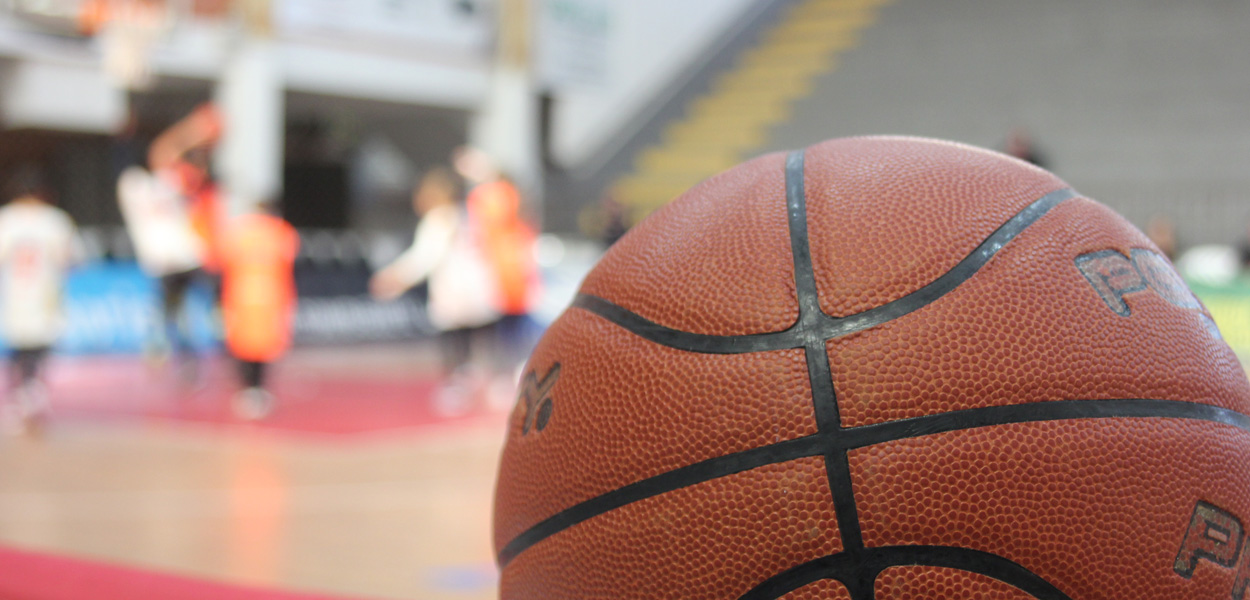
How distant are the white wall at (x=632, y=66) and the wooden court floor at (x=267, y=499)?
10.2 meters

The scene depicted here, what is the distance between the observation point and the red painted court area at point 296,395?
20.9 feet

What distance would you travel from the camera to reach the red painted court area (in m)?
6.38

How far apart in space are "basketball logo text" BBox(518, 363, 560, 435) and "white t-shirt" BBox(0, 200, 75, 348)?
5776 millimetres

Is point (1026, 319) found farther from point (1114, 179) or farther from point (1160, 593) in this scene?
point (1114, 179)

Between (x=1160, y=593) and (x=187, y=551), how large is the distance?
9.55ft

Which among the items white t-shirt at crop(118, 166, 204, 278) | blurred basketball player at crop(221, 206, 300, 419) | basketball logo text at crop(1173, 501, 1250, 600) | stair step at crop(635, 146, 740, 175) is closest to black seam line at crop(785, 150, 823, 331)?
basketball logo text at crop(1173, 501, 1250, 600)

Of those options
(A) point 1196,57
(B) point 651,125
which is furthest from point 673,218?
(B) point 651,125

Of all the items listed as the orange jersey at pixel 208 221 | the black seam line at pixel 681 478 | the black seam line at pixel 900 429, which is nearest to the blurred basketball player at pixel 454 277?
the orange jersey at pixel 208 221

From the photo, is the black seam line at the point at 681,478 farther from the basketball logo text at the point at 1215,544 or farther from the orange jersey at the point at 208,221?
the orange jersey at the point at 208,221

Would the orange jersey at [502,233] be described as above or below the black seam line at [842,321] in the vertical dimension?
above

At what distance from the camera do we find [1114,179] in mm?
12828

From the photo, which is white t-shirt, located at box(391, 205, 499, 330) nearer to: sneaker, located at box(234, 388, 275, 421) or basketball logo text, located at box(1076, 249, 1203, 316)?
sneaker, located at box(234, 388, 275, 421)

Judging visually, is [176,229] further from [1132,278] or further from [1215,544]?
[1215,544]

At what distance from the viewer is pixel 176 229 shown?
331 inches
